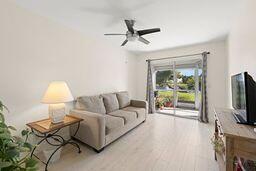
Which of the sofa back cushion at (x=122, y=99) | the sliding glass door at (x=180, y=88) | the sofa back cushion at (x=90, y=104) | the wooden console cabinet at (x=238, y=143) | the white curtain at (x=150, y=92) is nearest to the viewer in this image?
the wooden console cabinet at (x=238, y=143)

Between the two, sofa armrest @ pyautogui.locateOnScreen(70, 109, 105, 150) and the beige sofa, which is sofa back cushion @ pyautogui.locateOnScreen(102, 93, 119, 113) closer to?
the beige sofa

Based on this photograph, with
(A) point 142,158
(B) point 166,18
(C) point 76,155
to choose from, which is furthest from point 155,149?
(B) point 166,18

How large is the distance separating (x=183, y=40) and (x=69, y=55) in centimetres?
297

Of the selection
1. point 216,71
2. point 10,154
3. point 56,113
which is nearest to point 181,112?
point 216,71

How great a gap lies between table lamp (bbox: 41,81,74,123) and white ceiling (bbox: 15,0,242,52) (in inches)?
48.8

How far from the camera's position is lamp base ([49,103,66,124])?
6.69 feet

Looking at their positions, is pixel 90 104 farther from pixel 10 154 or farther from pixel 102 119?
pixel 10 154

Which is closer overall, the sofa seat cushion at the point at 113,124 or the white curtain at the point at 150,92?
the sofa seat cushion at the point at 113,124

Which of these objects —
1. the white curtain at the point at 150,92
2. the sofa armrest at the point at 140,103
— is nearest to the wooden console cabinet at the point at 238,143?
the sofa armrest at the point at 140,103

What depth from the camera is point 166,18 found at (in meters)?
2.34

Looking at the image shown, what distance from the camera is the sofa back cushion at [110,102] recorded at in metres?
3.25

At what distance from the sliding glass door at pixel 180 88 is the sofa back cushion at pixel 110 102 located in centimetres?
216

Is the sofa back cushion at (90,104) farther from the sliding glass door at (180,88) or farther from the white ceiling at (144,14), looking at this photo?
the sliding glass door at (180,88)

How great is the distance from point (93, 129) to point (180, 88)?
347 centimetres
